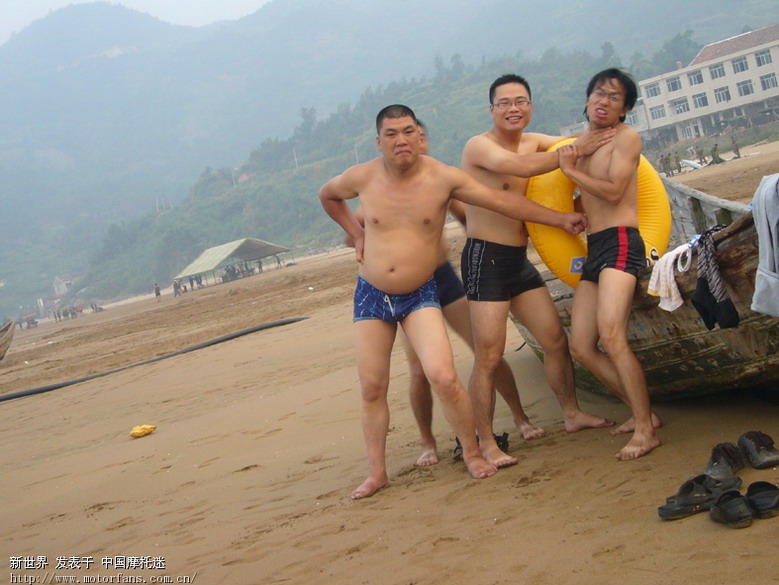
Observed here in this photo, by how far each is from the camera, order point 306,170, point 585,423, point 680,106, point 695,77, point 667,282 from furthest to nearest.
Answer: point 306,170 < point 680,106 < point 695,77 < point 585,423 < point 667,282

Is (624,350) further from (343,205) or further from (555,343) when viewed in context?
(343,205)

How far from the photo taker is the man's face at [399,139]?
490 centimetres

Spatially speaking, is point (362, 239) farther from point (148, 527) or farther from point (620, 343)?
point (148, 527)

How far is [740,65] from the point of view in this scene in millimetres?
60188

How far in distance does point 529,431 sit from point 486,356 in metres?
0.71

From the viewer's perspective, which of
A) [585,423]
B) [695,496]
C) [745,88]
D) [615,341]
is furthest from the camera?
[745,88]

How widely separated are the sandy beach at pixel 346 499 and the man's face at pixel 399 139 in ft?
5.87

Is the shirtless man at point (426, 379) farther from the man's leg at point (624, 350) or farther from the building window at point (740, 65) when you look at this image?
the building window at point (740, 65)

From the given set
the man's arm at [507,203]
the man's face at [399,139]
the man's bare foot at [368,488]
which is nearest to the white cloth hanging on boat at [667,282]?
the man's arm at [507,203]

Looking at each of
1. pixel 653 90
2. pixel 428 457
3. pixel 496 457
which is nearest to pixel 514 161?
pixel 496 457

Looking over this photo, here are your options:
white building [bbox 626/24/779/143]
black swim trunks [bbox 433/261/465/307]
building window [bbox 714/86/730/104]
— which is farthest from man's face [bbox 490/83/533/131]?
building window [bbox 714/86/730/104]

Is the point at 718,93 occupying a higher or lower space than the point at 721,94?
higher

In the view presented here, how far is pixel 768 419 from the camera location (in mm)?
4590

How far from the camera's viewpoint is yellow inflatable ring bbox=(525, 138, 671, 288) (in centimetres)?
516
